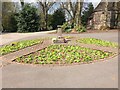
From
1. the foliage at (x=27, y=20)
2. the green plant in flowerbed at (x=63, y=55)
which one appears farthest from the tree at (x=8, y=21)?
the green plant in flowerbed at (x=63, y=55)

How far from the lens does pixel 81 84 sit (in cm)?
623

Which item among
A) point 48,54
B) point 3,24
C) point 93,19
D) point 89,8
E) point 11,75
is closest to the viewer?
point 11,75

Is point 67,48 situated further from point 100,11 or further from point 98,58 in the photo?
point 100,11

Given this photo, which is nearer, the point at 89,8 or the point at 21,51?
the point at 21,51

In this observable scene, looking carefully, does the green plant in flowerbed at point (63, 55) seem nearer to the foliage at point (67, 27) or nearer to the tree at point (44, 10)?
the foliage at point (67, 27)

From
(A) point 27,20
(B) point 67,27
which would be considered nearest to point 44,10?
(A) point 27,20

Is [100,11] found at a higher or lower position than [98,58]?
higher

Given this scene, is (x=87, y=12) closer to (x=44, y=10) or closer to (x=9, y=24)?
(x=44, y=10)

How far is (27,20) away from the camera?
28656 mm

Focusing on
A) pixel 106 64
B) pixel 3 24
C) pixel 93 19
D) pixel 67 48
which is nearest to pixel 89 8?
pixel 93 19

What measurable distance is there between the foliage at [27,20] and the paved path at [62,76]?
20074 mm

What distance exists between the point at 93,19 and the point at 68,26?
1169 cm

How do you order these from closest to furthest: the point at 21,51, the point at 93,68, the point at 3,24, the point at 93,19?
the point at 93,68 → the point at 21,51 → the point at 3,24 → the point at 93,19

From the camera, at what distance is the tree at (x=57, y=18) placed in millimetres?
37031
